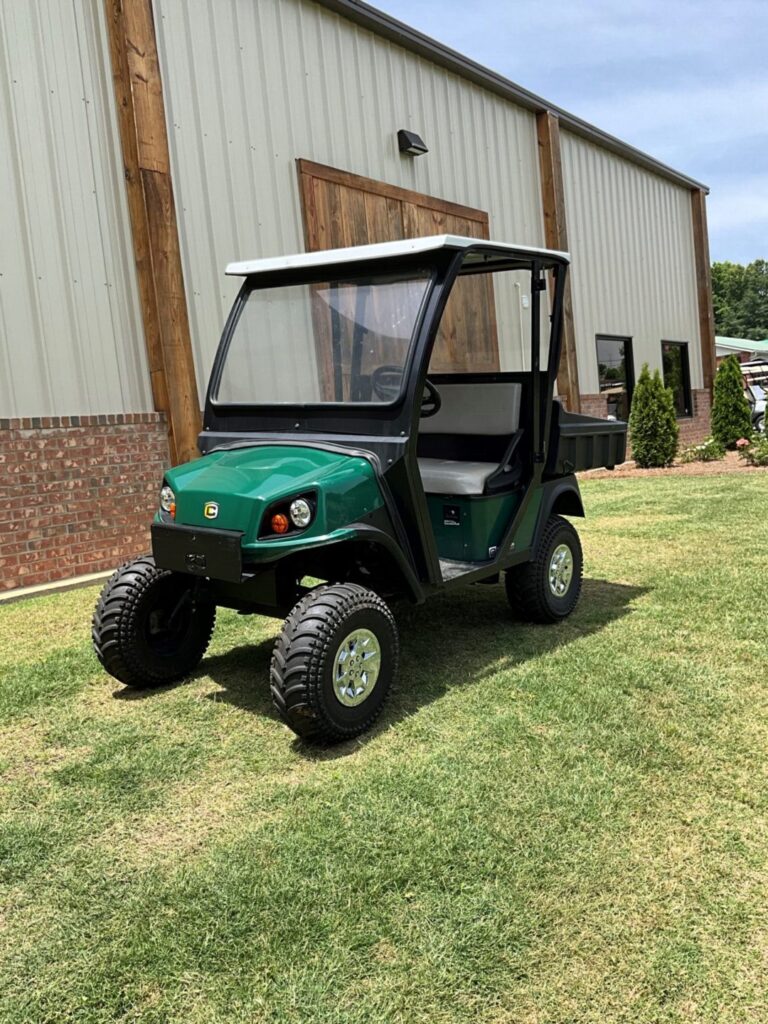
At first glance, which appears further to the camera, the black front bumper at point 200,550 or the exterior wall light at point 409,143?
the exterior wall light at point 409,143

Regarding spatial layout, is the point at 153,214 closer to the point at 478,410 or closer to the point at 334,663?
the point at 478,410

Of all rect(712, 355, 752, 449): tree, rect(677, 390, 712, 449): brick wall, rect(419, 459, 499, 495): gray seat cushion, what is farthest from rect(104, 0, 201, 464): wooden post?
rect(677, 390, 712, 449): brick wall

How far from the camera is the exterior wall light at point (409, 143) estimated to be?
1016cm

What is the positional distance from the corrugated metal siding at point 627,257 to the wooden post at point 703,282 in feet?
0.48

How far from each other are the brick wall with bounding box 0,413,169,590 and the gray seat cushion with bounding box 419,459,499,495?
3.44 m

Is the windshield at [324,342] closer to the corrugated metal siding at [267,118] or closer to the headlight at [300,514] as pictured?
the headlight at [300,514]

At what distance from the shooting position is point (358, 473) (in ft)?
12.3

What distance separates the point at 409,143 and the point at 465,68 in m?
1.83

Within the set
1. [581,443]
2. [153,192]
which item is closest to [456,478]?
[581,443]

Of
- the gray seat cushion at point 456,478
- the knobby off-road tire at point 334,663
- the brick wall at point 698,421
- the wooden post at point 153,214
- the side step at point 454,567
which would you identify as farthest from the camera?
the brick wall at point 698,421

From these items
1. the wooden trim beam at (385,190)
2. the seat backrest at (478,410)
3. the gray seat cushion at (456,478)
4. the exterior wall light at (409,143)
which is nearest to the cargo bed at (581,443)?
the seat backrest at (478,410)

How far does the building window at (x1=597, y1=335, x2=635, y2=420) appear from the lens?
587 inches

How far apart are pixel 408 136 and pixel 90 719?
8419 mm

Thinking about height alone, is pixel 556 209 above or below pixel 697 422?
above
